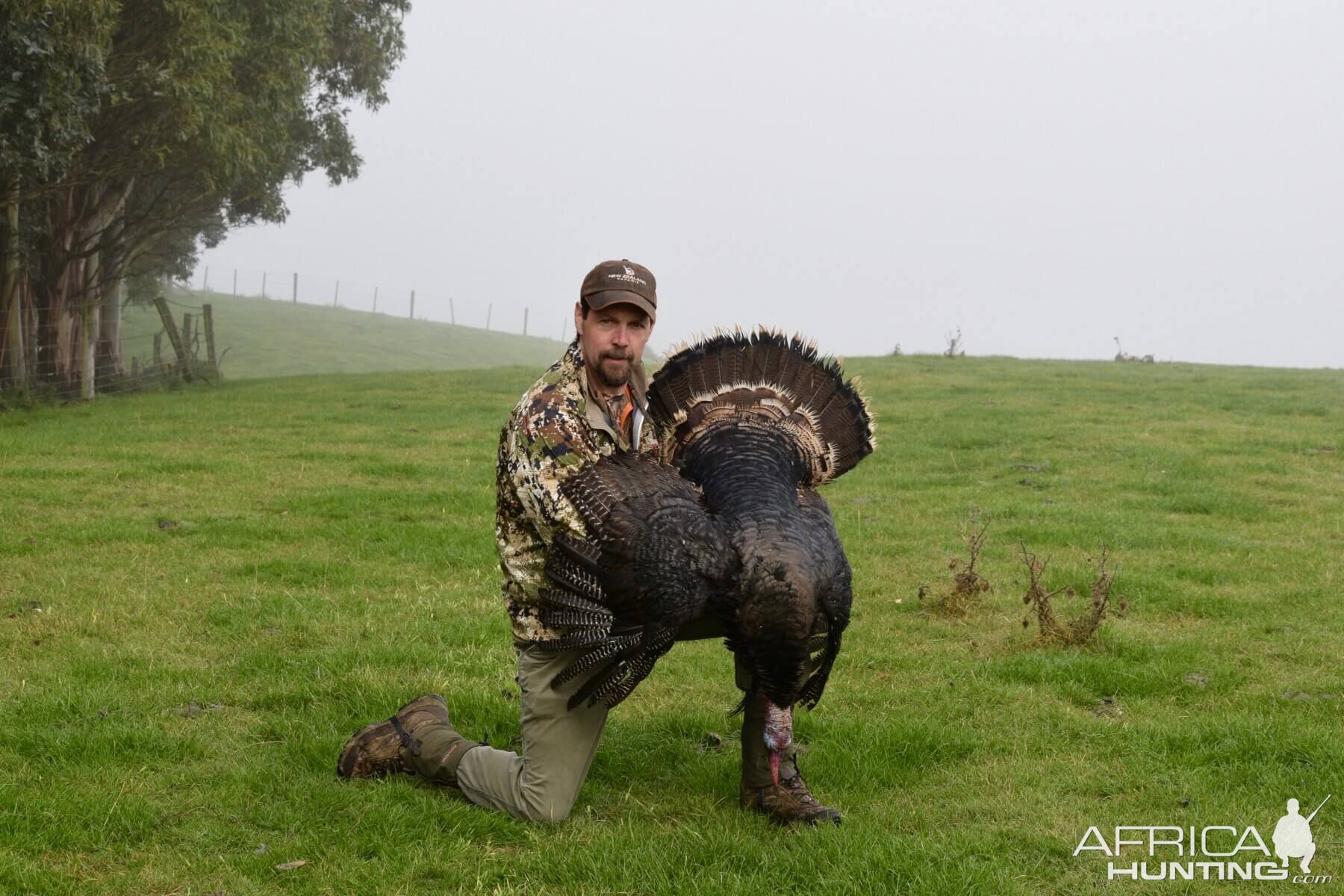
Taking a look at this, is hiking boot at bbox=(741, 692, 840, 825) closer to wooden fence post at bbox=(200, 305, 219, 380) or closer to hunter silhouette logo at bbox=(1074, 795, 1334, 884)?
hunter silhouette logo at bbox=(1074, 795, 1334, 884)

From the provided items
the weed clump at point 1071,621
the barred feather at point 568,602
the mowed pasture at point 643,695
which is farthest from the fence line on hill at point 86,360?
the barred feather at point 568,602

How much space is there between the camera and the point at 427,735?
5.63 m

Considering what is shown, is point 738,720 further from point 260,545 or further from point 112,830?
point 260,545

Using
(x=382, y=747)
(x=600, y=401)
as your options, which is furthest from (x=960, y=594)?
(x=382, y=747)

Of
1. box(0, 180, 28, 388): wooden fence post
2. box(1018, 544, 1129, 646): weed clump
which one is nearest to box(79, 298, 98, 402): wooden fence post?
box(0, 180, 28, 388): wooden fence post

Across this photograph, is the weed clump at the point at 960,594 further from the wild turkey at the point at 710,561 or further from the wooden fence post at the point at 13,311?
the wooden fence post at the point at 13,311

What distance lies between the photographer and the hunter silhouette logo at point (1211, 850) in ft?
15.2

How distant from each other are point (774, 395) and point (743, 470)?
2.66ft

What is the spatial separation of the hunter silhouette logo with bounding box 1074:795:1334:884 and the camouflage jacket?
2492mm

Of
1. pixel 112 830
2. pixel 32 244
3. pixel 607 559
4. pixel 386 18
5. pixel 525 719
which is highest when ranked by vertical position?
pixel 386 18

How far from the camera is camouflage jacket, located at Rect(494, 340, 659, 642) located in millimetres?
4781

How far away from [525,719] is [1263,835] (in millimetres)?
3165

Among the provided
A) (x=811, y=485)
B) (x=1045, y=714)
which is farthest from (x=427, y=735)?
(x=1045, y=714)

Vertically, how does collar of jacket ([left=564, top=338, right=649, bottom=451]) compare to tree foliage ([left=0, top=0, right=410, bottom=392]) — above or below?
below
